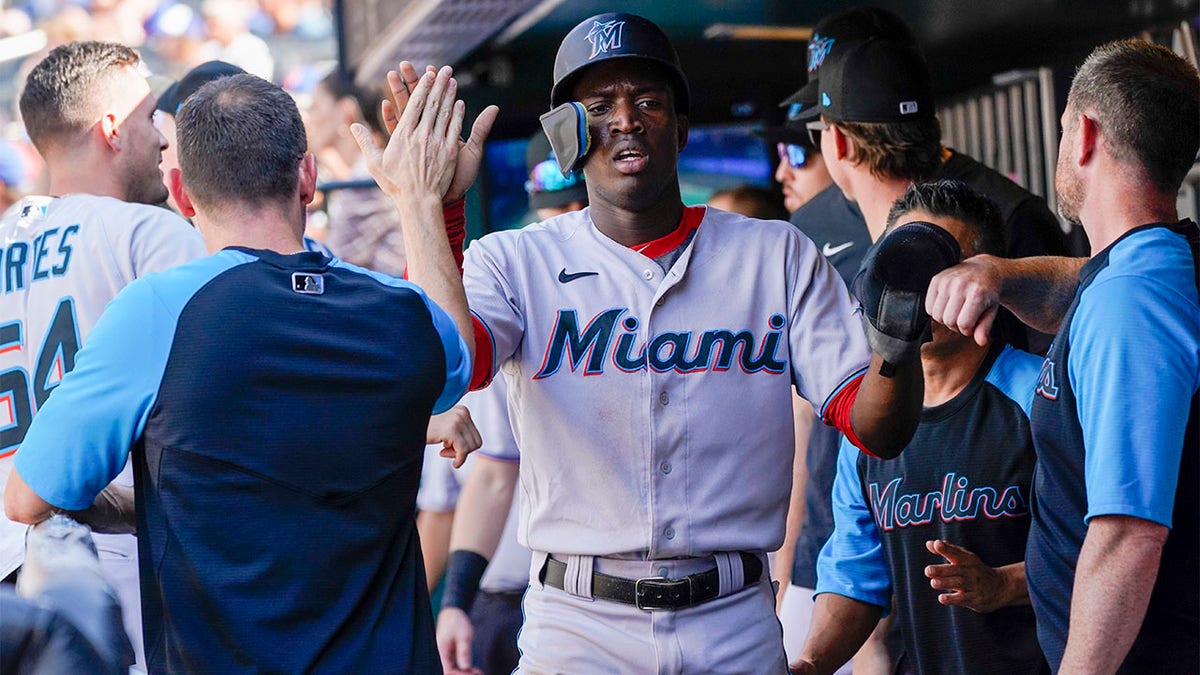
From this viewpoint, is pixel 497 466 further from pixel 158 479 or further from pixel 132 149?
pixel 158 479

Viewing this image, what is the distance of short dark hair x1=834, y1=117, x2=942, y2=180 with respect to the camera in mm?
3713

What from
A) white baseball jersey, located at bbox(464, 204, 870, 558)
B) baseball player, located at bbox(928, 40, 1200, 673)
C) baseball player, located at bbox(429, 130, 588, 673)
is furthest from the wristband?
baseball player, located at bbox(928, 40, 1200, 673)

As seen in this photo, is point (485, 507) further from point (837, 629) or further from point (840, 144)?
point (840, 144)

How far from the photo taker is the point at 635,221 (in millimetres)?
2793

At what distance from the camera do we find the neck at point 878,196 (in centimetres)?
371

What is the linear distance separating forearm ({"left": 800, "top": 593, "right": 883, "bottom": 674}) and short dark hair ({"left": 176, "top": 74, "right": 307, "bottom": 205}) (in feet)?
4.82

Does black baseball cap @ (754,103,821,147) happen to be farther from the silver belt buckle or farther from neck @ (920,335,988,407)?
the silver belt buckle

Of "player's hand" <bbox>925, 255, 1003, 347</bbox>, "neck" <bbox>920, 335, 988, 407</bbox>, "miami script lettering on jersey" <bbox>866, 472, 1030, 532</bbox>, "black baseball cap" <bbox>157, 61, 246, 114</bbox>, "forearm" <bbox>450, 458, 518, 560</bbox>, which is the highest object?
"black baseball cap" <bbox>157, 61, 246, 114</bbox>

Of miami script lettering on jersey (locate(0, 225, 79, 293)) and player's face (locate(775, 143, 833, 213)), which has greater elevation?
player's face (locate(775, 143, 833, 213))

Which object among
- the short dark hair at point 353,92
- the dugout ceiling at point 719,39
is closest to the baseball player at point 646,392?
the dugout ceiling at point 719,39

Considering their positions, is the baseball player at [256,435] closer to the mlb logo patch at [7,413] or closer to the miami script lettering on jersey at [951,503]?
the mlb logo patch at [7,413]

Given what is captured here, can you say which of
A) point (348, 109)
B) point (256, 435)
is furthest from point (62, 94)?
point (348, 109)

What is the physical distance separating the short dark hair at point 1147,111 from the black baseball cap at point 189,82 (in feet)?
7.41

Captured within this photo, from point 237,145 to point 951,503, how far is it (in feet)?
5.11
